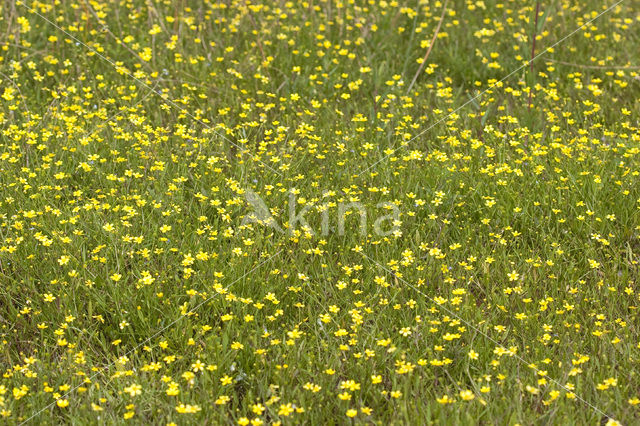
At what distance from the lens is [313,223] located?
3.74 metres

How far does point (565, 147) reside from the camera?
4.22 meters

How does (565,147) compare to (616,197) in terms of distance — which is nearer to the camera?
(616,197)

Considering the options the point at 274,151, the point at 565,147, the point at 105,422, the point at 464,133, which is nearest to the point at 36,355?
the point at 105,422

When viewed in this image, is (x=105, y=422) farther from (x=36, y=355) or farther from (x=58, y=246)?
(x=58, y=246)

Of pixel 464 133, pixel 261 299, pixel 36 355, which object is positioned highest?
pixel 464 133

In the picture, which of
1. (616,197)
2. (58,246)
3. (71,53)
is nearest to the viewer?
(58,246)

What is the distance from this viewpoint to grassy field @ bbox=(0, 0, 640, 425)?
277 cm

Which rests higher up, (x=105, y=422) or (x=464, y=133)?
(x=464, y=133)

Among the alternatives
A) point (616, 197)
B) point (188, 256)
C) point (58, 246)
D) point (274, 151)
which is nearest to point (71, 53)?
point (274, 151)

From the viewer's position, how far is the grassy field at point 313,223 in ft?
9.10

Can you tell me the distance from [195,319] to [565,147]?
2354 mm

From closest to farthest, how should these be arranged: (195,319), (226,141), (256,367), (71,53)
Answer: (256,367) < (195,319) < (226,141) < (71,53)

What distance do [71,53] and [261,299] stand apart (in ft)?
10.3

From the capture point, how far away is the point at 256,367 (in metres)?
2.84
